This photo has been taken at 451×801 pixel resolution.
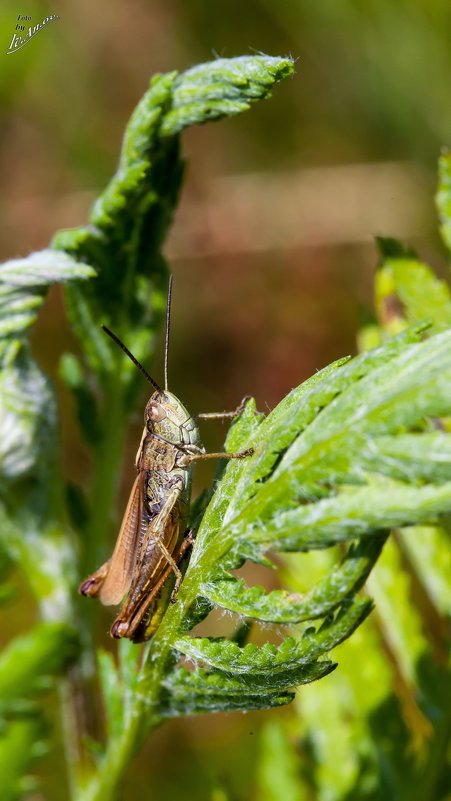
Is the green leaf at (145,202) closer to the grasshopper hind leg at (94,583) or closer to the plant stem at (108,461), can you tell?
the plant stem at (108,461)

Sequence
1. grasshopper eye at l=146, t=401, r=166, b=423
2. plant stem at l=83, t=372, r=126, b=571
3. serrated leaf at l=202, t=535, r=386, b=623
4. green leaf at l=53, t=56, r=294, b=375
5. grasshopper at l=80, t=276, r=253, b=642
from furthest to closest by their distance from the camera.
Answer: grasshopper eye at l=146, t=401, r=166, b=423
plant stem at l=83, t=372, r=126, b=571
grasshopper at l=80, t=276, r=253, b=642
green leaf at l=53, t=56, r=294, b=375
serrated leaf at l=202, t=535, r=386, b=623

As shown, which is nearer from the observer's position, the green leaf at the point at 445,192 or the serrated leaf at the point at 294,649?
the serrated leaf at the point at 294,649

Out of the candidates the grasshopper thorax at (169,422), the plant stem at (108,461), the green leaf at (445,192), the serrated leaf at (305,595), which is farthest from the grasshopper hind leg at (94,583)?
the green leaf at (445,192)

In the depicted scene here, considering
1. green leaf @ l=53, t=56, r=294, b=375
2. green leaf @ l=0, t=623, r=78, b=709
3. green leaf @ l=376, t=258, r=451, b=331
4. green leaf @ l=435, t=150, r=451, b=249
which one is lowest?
green leaf @ l=0, t=623, r=78, b=709

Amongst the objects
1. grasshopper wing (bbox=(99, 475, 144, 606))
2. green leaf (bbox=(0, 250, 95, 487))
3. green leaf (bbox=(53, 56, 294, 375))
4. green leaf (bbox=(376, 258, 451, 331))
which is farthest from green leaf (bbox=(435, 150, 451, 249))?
grasshopper wing (bbox=(99, 475, 144, 606))

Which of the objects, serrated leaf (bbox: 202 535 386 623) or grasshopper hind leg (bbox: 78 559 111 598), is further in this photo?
grasshopper hind leg (bbox: 78 559 111 598)

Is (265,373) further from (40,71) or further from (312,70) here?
(40,71)

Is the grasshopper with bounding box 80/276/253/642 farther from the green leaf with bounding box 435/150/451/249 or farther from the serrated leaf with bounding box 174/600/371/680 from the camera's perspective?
the green leaf with bounding box 435/150/451/249
